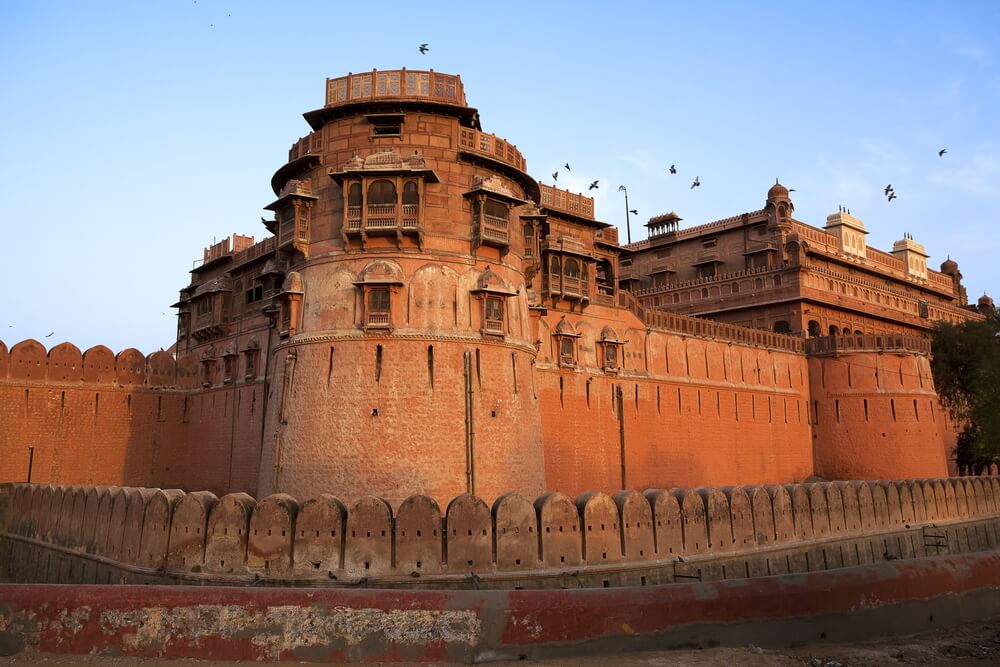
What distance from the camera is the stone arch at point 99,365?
31.6 metres

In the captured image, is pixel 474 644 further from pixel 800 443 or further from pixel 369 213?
pixel 800 443

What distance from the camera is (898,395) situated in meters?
42.6

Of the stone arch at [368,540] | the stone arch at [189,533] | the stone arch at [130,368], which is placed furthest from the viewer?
the stone arch at [130,368]

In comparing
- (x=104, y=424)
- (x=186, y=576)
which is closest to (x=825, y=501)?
(x=186, y=576)

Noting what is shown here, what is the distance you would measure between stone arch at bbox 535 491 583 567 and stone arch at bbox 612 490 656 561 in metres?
1.30

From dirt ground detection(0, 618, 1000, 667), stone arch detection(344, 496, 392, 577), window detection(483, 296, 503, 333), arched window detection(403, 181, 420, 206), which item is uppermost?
arched window detection(403, 181, 420, 206)

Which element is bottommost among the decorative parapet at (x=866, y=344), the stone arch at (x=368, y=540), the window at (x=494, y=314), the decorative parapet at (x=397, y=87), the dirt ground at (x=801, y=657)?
the dirt ground at (x=801, y=657)

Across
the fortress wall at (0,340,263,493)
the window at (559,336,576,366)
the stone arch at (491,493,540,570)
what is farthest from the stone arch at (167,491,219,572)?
the window at (559,336,576,366)

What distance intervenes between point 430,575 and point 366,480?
630cm

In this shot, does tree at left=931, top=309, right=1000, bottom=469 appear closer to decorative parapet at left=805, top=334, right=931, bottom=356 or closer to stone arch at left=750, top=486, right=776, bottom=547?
decorative parapet at left=805, top=334, right=931, bottom=356

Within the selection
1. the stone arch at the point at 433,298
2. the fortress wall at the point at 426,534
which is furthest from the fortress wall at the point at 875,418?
the stone arch at the point at 433,298

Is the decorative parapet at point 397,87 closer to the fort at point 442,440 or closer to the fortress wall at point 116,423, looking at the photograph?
the fort at point 442,440

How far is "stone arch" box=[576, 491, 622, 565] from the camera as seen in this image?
55.3ft

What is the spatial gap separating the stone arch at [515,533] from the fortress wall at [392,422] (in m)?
5.41
